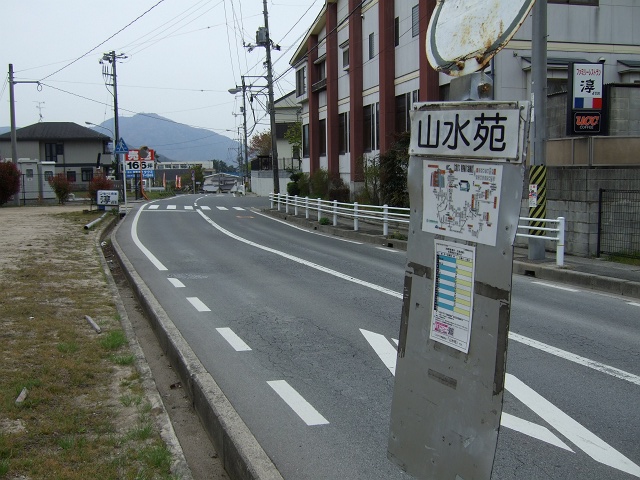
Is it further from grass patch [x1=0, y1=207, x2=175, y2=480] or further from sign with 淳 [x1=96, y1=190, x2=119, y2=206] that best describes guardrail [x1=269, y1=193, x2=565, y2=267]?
sign with 淳 [x1=96, y1=190, x2=119, y2=206]


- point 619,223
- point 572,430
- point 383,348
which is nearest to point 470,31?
point 572,430

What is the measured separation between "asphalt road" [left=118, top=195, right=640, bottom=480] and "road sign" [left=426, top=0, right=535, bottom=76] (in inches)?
113

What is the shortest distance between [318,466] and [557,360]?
3732 mm

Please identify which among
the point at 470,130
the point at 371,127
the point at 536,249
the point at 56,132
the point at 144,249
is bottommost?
the point at 144,249

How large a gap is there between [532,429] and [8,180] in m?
40.1

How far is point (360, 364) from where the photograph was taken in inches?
A: 280

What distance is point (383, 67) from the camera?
29.3 meters

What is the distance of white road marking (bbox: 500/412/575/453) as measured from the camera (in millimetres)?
4992

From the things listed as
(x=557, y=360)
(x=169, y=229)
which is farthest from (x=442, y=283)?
(x=169, y=229)

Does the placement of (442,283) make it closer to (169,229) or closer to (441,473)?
(441,473)

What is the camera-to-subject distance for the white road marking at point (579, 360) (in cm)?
660

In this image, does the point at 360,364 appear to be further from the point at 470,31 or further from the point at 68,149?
the point at 68,149

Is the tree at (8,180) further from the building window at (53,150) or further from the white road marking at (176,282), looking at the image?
the building window at (53,150)

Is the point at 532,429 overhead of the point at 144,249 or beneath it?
overhead
